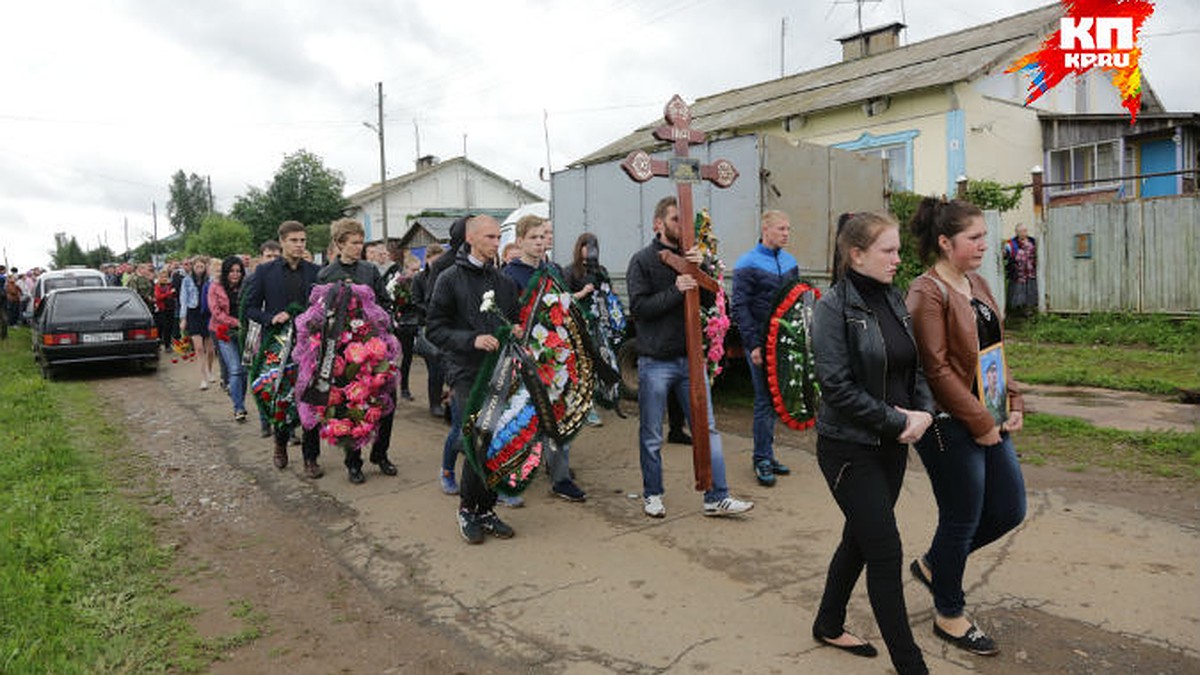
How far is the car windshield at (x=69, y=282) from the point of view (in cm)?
1723

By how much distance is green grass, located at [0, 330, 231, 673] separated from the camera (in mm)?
3506

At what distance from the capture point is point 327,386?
5.86 meters

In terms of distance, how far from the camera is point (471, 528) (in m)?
4.79

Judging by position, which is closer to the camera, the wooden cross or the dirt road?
the dirt road

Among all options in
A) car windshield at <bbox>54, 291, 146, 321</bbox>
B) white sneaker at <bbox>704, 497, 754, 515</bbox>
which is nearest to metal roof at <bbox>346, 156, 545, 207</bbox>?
car windshield at <bbox>54, 291, 146, 321</bbox>

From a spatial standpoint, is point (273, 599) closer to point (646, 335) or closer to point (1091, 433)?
point (646, 335)

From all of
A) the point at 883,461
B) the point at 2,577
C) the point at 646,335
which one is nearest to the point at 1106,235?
the point at 646,335

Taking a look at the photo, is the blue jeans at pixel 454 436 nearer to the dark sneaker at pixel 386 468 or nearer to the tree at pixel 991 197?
the dark sneaker at pixel 386 468

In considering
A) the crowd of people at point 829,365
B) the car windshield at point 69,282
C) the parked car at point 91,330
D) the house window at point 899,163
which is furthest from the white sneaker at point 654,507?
the car windshield at point 69,282

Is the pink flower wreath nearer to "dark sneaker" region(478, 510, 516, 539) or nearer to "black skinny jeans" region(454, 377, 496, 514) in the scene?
"black skinny jeans" region(454, 377, 496, 514)

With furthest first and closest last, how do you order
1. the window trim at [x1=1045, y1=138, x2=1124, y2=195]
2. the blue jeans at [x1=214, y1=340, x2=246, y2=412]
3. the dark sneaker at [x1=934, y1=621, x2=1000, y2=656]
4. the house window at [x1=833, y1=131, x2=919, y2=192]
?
the window trim at [x1=1045, y1=138, x2=1124, y2=195] → the house window at [x1=833, y1=131, x2=919, y2=192] → the blue jeans at [x1=214, y1=340, x2=246, y2=412] → the dark sneaker at [x1=934, y1=621, x2=1000, y2=656]

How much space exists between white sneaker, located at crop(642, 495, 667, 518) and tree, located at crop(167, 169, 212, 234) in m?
81.5

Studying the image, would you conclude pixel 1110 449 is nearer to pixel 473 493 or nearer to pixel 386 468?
pixel 473 493

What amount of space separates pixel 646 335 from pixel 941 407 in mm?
2060
